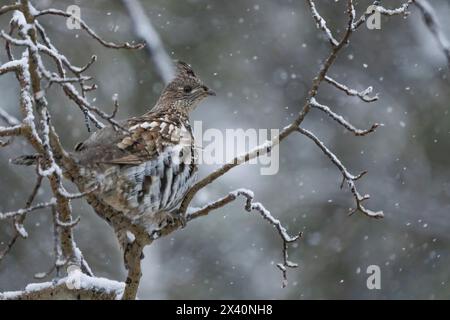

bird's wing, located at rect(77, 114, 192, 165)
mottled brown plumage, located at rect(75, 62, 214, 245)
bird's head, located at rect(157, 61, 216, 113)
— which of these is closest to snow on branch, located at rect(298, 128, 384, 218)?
bird's wing, located at rect(77, 114, 192, 165)

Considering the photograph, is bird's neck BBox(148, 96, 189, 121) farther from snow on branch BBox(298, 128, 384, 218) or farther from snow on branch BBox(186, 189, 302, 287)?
snow on branch BBox(298, 128, 384, 218)

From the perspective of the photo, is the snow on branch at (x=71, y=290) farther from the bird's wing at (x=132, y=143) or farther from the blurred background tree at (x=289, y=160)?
the blurred background tree at (x=289, y=160)

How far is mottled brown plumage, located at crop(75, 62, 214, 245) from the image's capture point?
5.51 m

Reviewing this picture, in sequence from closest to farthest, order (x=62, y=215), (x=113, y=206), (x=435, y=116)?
(x=62, y=215), (x=113, y=206), (x=435, y=116)

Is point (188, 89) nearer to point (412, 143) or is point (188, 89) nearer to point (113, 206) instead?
point (113, 206)

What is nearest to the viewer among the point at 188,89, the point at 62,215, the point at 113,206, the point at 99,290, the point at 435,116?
the point at 62,215

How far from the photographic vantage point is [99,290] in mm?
5195

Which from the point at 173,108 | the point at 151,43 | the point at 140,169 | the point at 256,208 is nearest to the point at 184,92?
the point at 173,108

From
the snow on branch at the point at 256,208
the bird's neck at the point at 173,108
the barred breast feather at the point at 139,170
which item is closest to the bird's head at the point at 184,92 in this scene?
the bird's neck at the point at 173,108

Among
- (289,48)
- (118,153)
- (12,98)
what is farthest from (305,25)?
(118,153)

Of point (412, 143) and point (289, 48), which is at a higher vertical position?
point (289, 48)

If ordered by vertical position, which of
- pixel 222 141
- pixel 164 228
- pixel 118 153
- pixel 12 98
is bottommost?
pixel 164 228

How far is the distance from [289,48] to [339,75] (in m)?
0.98

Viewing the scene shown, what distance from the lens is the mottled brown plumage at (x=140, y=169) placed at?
18.1 ft
